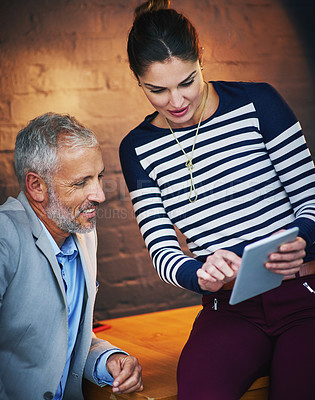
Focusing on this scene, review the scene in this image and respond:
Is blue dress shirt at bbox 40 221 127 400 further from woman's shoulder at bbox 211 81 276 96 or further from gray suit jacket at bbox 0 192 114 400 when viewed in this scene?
woman's shoulder at bbox 211 81 276 96

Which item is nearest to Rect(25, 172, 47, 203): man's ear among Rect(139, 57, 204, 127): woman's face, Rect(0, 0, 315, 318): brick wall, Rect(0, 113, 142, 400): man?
Rect(0, 113, 142, 400): man

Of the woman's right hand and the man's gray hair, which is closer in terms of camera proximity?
the woman's right hand

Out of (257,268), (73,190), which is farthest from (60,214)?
(257,268)

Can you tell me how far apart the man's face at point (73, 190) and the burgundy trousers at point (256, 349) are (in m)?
0.57

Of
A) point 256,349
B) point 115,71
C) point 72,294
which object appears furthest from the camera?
point 115,71

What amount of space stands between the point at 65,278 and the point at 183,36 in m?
0.91

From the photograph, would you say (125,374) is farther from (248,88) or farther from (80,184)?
(248,88)

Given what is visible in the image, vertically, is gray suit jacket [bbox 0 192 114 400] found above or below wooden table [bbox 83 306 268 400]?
above

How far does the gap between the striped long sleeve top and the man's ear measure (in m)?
0.33

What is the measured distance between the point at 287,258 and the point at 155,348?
3.77ft

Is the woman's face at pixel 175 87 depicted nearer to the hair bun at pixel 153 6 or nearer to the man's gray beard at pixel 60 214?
the hair bun at pixel 153 6

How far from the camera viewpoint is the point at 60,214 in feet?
6.76

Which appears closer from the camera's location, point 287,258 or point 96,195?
point 287,258

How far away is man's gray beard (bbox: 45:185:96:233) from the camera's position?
206cm
